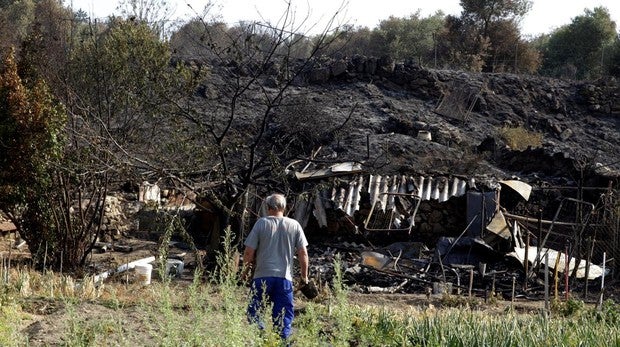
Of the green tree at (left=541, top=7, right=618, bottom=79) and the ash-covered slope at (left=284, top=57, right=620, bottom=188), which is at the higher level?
the green tree at (left=541, top=7, right=618, bottom=79)

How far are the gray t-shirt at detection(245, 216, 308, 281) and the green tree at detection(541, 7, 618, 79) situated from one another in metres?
35.1

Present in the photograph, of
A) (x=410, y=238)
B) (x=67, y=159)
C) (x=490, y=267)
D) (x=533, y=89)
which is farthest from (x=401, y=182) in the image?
(x=533, y=89)

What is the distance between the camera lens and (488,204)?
57.6 ft

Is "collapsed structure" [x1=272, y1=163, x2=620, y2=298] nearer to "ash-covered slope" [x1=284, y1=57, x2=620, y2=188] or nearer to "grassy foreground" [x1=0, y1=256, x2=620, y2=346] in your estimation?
"ash-covered slope" [x1=284, y1=57, x2=620, y2=188]

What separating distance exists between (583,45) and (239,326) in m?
40.4

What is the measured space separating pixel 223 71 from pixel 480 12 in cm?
1490

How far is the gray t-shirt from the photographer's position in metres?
6.91

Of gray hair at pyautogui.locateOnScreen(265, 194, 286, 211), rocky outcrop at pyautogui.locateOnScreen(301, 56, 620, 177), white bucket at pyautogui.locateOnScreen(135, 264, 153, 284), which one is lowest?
white bucket at pyautogui.locateOnScreen(135, 264, 153, 284)

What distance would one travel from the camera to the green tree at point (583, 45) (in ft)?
133

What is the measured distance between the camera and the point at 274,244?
6906 millimetres

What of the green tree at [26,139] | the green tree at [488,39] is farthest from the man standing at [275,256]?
the green tree at [488,39]

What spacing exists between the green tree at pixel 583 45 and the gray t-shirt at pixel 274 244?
1380 inches

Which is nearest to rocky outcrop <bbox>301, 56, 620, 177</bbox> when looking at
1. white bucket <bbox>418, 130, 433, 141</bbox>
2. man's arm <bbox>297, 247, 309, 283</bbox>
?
white bucket <bbox>418, 130, 433, 141</bbox>

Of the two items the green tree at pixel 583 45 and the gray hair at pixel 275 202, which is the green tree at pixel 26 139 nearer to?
the gray hair at pixel 275 202
